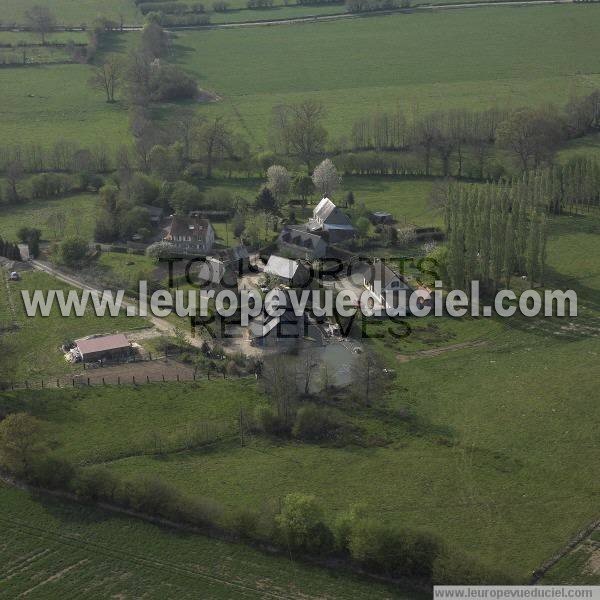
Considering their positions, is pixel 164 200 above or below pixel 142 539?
above

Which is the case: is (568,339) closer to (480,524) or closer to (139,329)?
(480,524)

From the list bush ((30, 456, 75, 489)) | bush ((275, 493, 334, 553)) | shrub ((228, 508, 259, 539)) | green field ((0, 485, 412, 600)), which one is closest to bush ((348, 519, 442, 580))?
green field ((0, 485, 412, 600))

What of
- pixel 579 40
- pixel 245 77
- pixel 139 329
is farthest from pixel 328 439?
pixel 579 40

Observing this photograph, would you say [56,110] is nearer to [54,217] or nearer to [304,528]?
[54,217]

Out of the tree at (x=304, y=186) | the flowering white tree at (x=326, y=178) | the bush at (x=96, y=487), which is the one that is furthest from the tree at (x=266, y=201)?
the bush at (x=96, y=487)

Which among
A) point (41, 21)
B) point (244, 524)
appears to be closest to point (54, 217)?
point (244, 524)

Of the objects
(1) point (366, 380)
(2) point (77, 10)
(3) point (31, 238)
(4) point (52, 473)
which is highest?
(2) point (77, 10)

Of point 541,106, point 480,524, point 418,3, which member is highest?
point 418,3
